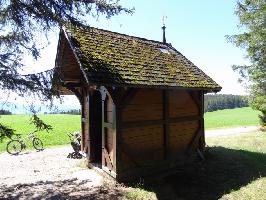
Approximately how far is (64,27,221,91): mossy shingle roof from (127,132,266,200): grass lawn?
3297mm

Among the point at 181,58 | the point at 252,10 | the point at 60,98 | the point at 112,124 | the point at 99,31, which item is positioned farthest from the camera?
the point at 252,10

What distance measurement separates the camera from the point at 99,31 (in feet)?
43.7

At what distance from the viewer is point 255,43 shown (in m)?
20.3

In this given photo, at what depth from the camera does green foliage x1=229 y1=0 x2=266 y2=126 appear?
19.9 metres

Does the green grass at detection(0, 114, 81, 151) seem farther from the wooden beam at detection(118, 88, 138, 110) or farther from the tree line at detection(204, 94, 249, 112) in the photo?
the tree line at detection(204, 94, 249, 112)

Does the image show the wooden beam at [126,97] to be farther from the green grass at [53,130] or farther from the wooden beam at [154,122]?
the green grass at [53,130]

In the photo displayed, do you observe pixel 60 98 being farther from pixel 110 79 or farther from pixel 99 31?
pixel 99 31

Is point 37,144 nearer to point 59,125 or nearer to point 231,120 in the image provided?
point 59,125

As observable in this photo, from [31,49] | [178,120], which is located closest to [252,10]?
[178,120]

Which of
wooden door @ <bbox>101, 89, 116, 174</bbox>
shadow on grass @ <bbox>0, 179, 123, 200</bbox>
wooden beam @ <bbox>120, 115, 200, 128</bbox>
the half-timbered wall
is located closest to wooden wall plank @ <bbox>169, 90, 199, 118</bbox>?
the half-timbered wall

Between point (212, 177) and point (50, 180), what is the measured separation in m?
5.88

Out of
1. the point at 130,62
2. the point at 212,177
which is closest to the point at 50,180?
the point at 130,62

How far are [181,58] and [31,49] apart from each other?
8361 mm

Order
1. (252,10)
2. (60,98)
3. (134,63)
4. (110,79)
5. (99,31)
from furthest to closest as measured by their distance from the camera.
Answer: (252,10)
(99,31)
(134,63)
(110,79)
(60,98)
